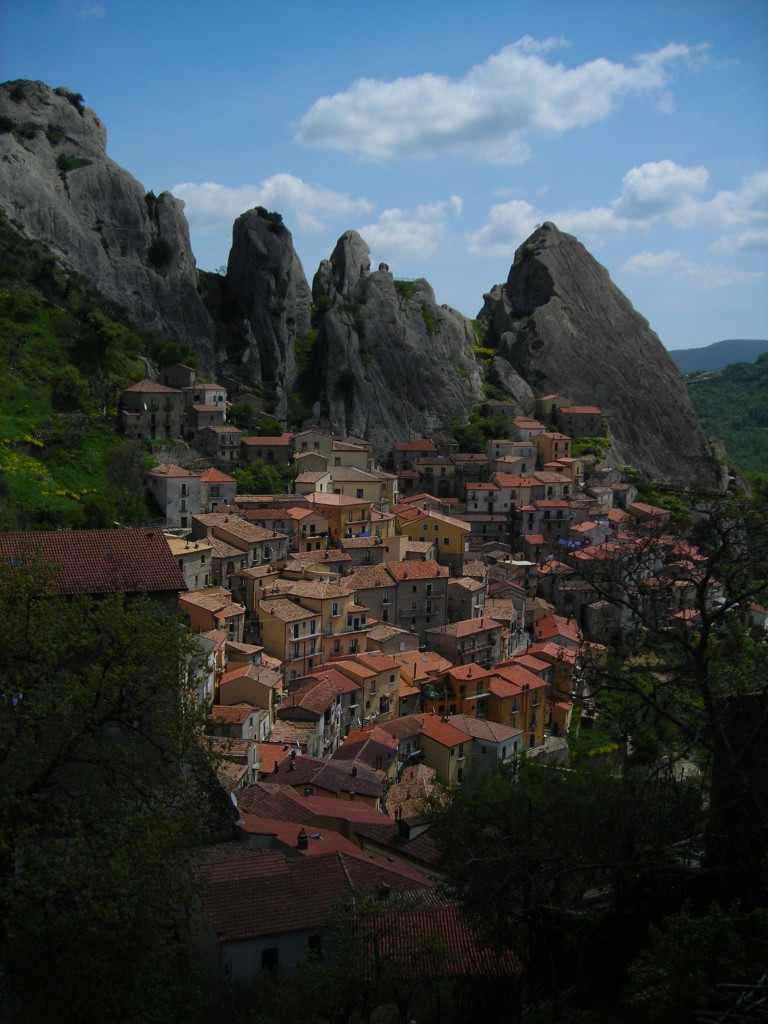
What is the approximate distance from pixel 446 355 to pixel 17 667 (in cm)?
7944

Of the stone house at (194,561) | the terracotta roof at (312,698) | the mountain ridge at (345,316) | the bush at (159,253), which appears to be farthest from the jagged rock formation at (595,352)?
the terracotta roof at (312,698)

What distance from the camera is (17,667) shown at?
1412 centimetres

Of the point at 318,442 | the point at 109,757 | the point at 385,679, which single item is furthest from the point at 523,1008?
the point at 318,442

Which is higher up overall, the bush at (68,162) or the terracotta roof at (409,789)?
the bush at (68,162)

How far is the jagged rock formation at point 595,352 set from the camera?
96.7m

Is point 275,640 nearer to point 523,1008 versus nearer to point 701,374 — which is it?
point 523,1008

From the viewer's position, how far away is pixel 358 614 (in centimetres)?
4750

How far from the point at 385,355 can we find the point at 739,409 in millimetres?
91260

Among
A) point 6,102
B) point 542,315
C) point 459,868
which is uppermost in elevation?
point 6,102

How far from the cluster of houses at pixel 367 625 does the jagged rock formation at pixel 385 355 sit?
4.74 meters

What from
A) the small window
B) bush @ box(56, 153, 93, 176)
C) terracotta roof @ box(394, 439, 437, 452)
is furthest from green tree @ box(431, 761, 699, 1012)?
bush @ box(56, 153, 93, 176)

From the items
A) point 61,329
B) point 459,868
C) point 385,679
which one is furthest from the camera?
point 61,329

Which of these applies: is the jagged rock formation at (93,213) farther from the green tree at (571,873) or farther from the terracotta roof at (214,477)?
the green tree at (571,873)

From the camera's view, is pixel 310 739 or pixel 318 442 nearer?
pixel 310 739
